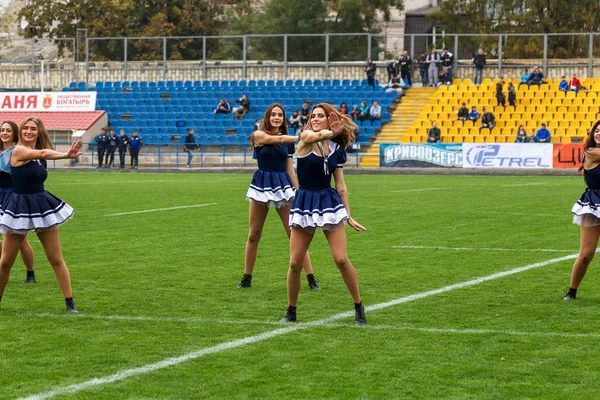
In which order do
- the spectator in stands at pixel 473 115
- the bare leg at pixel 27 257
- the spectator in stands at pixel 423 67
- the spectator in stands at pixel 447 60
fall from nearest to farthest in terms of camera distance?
the bare leg at pixel 27 257 < the spectator in stands at pixel 473 115 < the spectator in stands at pixel 447 60 < the spectator in stands at pixel 423 67

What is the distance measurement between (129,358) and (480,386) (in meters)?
2.49

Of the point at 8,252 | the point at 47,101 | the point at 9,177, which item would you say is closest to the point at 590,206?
the point at 8,252

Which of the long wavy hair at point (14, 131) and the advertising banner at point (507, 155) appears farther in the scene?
→ the advertising banner at point (507, 155)

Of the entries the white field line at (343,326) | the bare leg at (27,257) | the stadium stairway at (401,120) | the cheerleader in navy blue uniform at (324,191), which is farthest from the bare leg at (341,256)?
the stadium stairway at (401,120)

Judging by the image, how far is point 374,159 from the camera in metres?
39.9

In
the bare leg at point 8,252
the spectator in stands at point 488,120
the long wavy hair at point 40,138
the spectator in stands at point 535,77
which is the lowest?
the bare leg at point 8,252

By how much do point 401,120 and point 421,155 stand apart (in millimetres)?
5346

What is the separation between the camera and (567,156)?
36.2 m

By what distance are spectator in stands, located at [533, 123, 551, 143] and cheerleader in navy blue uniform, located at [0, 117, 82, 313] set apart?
2971 cm

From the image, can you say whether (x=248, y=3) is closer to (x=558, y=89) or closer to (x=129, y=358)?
(x=558, y=89)

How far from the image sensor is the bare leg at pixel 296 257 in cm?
901

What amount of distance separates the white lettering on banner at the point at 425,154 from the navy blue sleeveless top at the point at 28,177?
95.0 feet

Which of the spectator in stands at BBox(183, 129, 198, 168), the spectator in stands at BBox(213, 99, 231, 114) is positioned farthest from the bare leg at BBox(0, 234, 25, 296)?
the spectator in stands at BBox(213, 99, 231, 114)

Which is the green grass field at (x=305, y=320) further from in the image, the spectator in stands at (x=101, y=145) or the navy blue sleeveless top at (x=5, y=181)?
the spectator in stands at (x=101, y=145)
